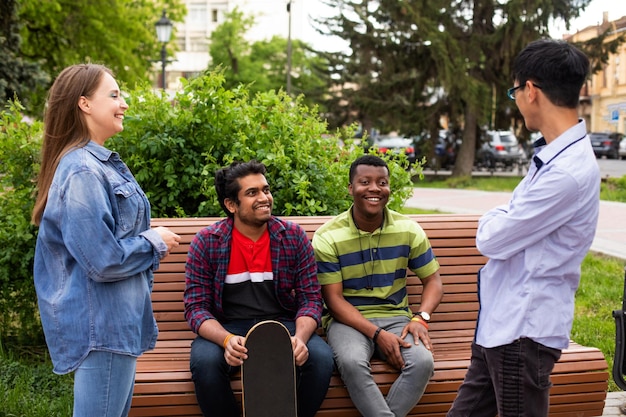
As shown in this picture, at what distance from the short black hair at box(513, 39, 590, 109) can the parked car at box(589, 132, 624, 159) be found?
35020mm

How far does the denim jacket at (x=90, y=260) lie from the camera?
2555 millimetres

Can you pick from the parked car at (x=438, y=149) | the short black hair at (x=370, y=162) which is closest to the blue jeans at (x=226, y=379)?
the short black hair at (x=370, y=162)

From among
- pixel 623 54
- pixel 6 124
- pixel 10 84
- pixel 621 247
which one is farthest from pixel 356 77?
pixel 6 124

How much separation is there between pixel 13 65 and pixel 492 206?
9.42m

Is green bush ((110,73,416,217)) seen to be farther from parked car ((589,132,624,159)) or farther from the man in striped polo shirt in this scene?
parked car ((589,132,624,159))

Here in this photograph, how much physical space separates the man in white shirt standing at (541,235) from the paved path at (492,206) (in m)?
6.65

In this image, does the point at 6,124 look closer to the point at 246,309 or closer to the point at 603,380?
the point at 246,309

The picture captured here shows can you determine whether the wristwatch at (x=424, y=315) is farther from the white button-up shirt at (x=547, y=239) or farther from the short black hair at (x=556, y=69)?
the short black hair at (x=556, y=69)

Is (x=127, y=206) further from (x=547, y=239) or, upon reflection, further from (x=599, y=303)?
(x=599, y=303)

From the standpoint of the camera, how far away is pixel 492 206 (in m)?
15.4

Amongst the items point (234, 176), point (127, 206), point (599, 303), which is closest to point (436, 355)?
point (234, 176)

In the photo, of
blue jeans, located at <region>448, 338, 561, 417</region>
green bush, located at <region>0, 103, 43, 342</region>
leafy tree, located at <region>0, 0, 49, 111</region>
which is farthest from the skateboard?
leafy tree, located at <region>0, 0, 49, 111</region>

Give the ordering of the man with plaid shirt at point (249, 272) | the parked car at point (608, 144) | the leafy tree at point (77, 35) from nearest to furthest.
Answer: the man with plaid shirt at point (249, 272), the leafy tree at point (77, 35), the parked car at point (608, 144)

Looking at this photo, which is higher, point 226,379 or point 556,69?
point 556,69
